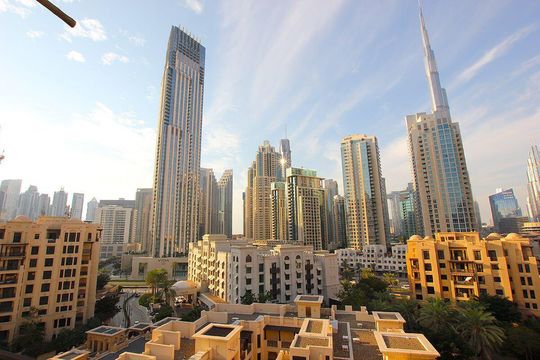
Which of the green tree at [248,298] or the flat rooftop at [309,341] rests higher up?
the flat rooftop at [309,341]

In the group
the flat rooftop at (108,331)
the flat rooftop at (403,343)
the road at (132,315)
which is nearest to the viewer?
the flat rooftop at (403,343)

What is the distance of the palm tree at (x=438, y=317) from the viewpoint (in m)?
42.1

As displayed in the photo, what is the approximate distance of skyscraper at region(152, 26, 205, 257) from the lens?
5487 inches

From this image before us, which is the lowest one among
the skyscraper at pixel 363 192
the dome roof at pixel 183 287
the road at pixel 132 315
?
the road at pixel 132 315

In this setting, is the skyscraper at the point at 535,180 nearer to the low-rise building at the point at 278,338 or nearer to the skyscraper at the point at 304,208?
the skyscraper at the point at 304,208

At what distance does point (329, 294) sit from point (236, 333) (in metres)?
47.6

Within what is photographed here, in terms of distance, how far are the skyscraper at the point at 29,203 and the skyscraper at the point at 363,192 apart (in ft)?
635

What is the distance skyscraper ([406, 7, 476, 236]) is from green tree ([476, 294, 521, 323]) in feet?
228

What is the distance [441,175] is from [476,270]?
7032cm

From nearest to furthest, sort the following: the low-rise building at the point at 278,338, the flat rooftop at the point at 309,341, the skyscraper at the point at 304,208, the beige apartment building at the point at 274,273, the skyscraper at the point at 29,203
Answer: the low-rise building at the point at 278,338 < the flat rooftop at the point at 309,341 < the beige apartment building at the point at 274,273 < the skyscraper at the point at 304,208 < the skyscraper at the point at 29,203

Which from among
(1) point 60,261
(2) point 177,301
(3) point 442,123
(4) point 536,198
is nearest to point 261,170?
(3) point 442,123

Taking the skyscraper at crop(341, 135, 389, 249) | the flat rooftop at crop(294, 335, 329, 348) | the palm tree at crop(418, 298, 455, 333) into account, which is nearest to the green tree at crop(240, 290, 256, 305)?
the palm tree at crop(418, 298, 455, 333)

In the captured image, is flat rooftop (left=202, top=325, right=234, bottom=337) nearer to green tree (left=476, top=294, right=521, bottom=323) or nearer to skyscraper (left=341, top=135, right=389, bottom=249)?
green tree (left=476, top=294, right=521, bottom=323)

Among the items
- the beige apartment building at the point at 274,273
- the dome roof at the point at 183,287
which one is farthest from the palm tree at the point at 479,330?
the dome roof at the point at 183,287
